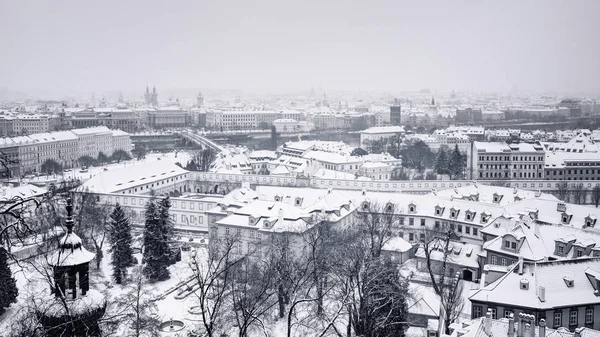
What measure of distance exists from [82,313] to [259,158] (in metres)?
57.7

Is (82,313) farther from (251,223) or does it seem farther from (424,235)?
(424,235)

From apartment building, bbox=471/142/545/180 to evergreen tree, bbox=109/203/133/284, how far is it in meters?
36.6

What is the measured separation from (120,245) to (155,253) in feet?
5.95

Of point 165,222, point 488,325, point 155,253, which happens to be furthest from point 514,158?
point 488,325

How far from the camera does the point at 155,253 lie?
29578 millimetres

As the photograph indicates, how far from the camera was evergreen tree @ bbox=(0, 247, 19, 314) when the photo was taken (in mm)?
24250

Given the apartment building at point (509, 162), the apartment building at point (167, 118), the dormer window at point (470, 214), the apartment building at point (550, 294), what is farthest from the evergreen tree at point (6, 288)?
the apartment building at point (167, 118)

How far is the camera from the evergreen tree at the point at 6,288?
2425 cm

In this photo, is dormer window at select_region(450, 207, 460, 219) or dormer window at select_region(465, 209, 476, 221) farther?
dormer window at select_region(450, 207, 460, 219)

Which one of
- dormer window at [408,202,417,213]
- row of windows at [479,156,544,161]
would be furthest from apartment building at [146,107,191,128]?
dormer window at [408,202,417,213]

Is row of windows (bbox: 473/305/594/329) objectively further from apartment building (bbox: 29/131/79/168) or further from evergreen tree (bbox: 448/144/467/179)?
apartment building (bbox: 29/131/79/168)

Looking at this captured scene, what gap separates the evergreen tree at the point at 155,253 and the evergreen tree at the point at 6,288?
639 centimetres

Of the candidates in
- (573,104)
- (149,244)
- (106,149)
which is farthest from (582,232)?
(573,104)

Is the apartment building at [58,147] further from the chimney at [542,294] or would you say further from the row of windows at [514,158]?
the chimney at [542,294]
